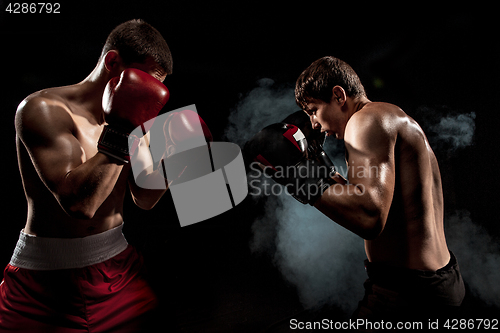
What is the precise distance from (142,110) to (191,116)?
0.42m

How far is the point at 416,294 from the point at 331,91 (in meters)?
0.87

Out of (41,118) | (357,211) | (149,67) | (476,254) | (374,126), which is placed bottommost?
(476,254)

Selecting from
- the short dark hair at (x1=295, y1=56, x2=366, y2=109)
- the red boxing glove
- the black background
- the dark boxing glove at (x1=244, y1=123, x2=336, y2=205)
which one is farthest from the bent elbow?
the black background

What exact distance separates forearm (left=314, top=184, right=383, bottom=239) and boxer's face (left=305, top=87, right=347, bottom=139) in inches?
16.2

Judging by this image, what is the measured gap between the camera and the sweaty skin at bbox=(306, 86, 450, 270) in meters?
0.82

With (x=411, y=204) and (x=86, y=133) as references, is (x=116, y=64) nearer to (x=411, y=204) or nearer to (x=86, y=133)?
(x=86, y=133)

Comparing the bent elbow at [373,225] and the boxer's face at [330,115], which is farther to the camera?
the boxer's face at [330,115]

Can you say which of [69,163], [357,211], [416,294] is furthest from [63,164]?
[416,294]

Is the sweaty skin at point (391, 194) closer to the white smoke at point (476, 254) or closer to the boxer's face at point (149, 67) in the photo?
the boxer's face at point (149, 67)

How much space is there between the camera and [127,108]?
90cm

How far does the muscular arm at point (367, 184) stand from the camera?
0.81 metres

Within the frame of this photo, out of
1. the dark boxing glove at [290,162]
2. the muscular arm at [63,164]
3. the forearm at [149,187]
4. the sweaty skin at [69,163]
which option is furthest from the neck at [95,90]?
the dark boxing glove at [290,162]

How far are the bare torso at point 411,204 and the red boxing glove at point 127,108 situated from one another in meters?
0.82

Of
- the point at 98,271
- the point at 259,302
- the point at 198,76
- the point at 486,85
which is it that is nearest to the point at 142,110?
the point at 98,271
